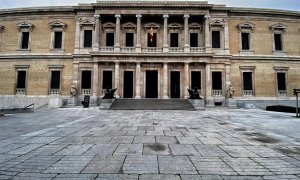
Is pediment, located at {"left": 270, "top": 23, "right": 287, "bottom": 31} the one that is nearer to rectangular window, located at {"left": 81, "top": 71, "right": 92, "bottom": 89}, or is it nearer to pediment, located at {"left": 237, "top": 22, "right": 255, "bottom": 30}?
pediment, located at {"left": 237, "top": 22, "right": 255, "bottom": 30}

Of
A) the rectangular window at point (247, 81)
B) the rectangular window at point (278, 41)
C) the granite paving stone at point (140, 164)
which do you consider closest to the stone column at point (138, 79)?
the rectangular window at point (247, 81)

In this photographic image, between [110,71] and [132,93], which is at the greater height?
[110,71]

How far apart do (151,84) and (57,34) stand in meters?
15.0

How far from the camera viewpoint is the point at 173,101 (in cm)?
2005

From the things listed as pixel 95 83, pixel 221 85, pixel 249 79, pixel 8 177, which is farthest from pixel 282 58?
pixel 8 177

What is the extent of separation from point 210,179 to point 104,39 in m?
25.1

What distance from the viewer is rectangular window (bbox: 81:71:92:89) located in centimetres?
2433

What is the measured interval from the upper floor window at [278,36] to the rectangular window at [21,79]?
3485 centimetres

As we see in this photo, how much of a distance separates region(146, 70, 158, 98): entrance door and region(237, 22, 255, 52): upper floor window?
41.3ft

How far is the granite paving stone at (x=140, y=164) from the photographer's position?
303 cm

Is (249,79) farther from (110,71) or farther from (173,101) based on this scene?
(110,71)

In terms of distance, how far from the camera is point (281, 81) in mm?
25156

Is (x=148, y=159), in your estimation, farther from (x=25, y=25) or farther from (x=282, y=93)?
(x=25, y=25)

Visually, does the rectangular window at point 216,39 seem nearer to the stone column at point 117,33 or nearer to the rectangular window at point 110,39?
the stone column at point 117,33
